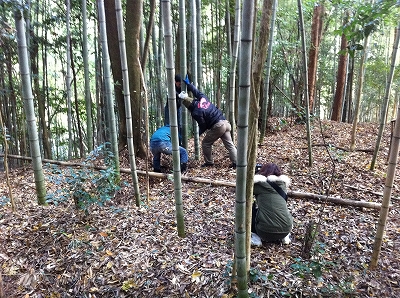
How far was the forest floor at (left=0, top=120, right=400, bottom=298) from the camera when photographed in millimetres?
2164

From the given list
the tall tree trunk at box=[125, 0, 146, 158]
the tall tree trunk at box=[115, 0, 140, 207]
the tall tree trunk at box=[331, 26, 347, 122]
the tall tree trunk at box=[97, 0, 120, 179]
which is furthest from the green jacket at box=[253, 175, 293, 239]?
the tall tree trunk at box=[331, 26, 347, 122]

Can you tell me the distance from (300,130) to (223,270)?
5.64 m

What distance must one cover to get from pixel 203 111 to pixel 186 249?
2.35m

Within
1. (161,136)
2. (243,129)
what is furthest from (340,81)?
(243,129)

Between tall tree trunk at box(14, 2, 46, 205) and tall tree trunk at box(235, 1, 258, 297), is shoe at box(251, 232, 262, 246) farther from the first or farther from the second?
tall tree trunk at box(14, 2, 46, 205)

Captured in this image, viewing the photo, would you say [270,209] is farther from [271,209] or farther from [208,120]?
[208,120]

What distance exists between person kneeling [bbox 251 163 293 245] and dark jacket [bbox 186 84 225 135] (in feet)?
6.46

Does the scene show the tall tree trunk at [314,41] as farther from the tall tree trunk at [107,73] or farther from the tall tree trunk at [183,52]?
the tall tree trunk at [107,73]

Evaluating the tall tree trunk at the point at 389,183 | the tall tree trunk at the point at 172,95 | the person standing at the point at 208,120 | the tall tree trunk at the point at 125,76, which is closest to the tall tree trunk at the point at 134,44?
the person standing at the point at 208,120

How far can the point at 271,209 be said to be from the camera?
250cm

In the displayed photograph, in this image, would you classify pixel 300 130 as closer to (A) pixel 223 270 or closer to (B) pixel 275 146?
(B) pixel 275 146

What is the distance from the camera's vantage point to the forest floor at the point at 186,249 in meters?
2.16

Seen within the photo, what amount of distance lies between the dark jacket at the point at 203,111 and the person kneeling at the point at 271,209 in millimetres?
1969

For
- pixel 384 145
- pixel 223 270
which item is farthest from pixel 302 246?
pixel 384 145
